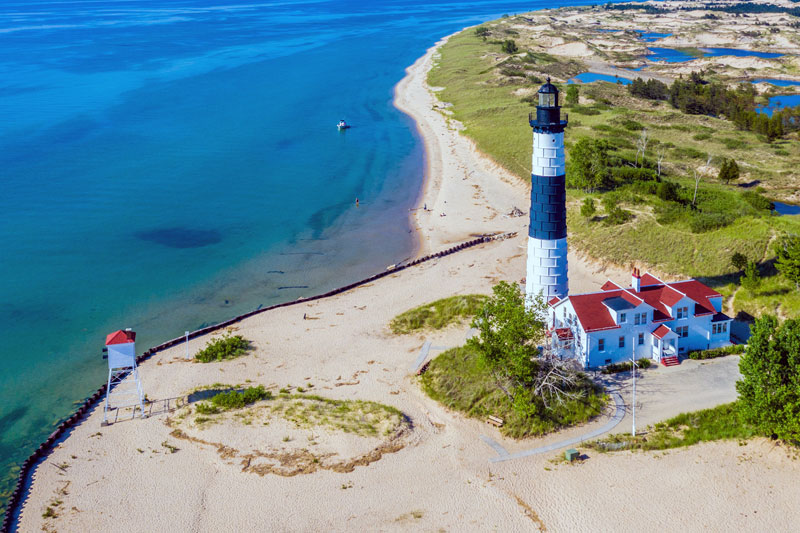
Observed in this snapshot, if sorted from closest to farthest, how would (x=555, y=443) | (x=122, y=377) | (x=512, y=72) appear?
(x=555, y=443) → (x=122, y=377) → (x=512, y=72)

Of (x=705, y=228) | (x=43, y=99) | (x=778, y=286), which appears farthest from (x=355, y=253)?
(x=43, y=99)

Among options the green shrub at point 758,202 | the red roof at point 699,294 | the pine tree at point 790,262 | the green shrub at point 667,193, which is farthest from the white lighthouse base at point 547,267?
the green shrub at point 758,202

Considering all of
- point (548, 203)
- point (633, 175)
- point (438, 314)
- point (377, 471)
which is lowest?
point (377, 471)

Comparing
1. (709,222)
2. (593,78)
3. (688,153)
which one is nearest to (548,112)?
(709,222)

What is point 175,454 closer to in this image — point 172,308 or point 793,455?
point 172,308

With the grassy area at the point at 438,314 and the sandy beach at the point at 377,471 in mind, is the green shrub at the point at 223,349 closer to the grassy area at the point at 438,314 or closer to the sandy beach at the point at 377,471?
the sandy beach at the point at 377,471

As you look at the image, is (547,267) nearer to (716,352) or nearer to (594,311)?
(594,311)

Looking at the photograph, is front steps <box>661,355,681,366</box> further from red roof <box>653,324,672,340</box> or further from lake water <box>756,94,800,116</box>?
lake water <box>756,94,800,116</box>
